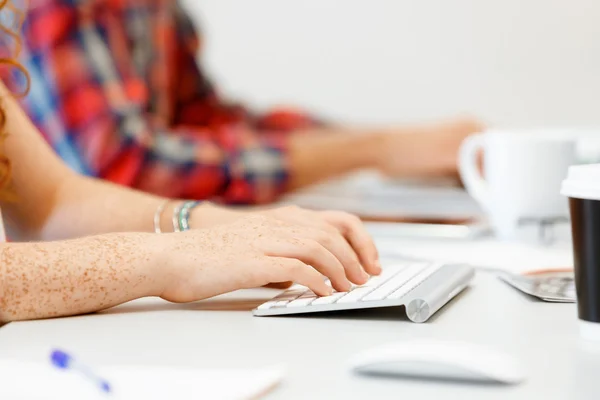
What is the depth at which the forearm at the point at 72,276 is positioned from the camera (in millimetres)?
630

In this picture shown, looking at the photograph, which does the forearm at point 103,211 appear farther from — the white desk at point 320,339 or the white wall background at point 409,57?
the white wall background at point 409,57

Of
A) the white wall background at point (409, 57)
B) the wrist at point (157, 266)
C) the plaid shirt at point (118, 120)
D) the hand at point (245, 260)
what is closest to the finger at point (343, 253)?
the hand at point (245, 260)

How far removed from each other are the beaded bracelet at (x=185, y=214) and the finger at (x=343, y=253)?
217 millimetres

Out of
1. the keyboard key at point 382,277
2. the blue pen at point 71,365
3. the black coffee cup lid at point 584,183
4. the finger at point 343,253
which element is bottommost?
the keyboard key at point 382,277

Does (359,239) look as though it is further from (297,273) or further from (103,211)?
(103,211)

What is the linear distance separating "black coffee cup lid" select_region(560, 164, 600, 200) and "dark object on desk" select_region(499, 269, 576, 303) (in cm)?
16

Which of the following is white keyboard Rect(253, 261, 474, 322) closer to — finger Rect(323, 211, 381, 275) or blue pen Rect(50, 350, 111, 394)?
finger Rect(323, 211, 381, 275)

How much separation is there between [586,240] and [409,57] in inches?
82.5

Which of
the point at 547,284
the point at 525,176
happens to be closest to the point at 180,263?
the point at 547,284

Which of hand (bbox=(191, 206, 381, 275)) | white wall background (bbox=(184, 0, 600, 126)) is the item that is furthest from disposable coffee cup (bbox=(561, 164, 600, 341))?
white wall background (bbox=(184, 0, 600, 126))

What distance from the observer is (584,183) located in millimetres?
554

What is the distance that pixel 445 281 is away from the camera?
704 mm

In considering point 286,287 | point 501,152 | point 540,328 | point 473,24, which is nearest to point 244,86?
point 473,24

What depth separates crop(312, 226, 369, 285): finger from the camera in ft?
2.28
